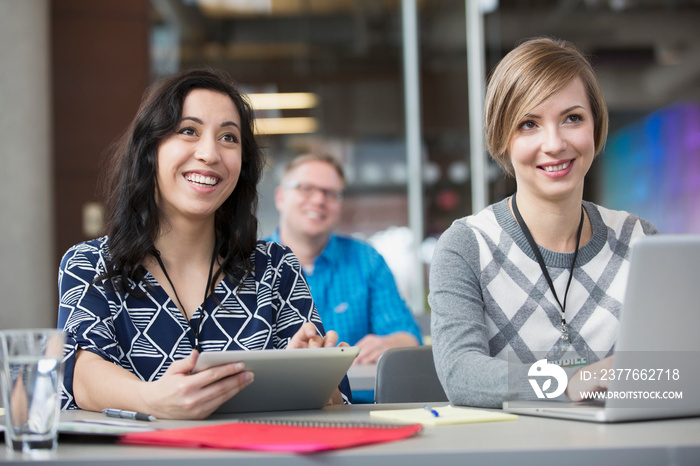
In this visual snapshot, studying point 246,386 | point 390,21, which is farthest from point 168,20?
point 246,386

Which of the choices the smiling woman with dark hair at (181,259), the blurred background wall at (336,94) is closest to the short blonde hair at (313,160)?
the blurred background wall at (336,94)

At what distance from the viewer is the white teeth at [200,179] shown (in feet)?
6.06

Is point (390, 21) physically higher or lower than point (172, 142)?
higher

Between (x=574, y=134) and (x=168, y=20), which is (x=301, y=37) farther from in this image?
(x=574, y=134)

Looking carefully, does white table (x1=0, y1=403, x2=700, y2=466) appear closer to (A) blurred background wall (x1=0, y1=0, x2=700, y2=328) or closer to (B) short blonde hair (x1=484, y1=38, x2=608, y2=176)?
(B) short blonde hair (x1=484, y1=38, x2=608, y2=176)

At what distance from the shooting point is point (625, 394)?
1.15 meters

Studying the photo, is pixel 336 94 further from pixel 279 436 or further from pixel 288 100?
pixel 279 436

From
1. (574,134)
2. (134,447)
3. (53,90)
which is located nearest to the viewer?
(134,447)

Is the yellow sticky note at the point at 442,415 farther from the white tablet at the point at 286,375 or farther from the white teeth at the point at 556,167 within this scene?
the white teeth at the point at 556,167

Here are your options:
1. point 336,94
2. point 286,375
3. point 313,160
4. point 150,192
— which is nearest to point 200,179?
point 150,192

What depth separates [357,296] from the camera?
131 inches

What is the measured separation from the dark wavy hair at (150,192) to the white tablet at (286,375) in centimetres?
51

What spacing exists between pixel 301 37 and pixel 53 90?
7.06 feet

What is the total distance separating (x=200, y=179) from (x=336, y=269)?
→ 161 cm
